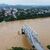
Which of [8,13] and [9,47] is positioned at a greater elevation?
[8,13]

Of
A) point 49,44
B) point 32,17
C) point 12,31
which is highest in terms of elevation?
point 32,17

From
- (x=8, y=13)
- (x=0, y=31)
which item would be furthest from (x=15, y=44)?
(x=8, y=13)

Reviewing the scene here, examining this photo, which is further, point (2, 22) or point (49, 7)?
point (49, 7)
